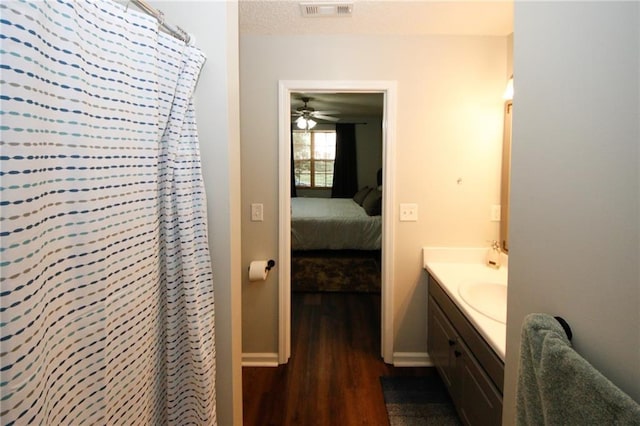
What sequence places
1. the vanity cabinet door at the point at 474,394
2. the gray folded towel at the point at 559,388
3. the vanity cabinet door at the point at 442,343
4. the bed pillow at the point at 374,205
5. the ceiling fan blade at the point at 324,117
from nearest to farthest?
the gray folded towel at the point at 559,388
the vanity cabinet door at the point at 474,394
the vanity cabinet door at the point at 442,343
the bed pillow at the point at 374,205
the ceiling fan blade at the point at 324,117

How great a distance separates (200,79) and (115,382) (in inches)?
39.1

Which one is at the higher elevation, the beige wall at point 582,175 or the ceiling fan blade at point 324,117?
the ceiling fan blade at point 324,117

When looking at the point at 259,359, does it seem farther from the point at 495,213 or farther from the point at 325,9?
the point at 325,9

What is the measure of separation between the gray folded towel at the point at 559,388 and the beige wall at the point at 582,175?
8 centimetres

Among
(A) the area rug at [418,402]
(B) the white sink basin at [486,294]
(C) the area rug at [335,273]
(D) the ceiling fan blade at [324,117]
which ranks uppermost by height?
(D) the ceiling fan blade at [324,117]

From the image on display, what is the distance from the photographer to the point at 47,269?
61 cm

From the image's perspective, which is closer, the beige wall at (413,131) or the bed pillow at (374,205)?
the beige wall at (413,131)

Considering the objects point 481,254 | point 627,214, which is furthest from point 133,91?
point 481,254

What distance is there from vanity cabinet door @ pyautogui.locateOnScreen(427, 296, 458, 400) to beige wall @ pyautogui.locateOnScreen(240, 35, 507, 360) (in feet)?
0.55

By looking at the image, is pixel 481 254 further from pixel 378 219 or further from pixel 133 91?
pixel 133 91

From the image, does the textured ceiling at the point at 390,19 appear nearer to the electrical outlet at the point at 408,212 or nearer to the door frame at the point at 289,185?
the door frame at the point at 289,185

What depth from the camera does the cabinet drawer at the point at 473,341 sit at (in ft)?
→ 4.06

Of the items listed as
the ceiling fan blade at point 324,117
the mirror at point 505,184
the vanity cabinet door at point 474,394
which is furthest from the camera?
the ceiling fan blade at point 324,117

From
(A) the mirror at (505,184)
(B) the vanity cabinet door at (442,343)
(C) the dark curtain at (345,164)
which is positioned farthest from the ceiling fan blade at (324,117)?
(B) the vanity cabinet door at (442,343)
